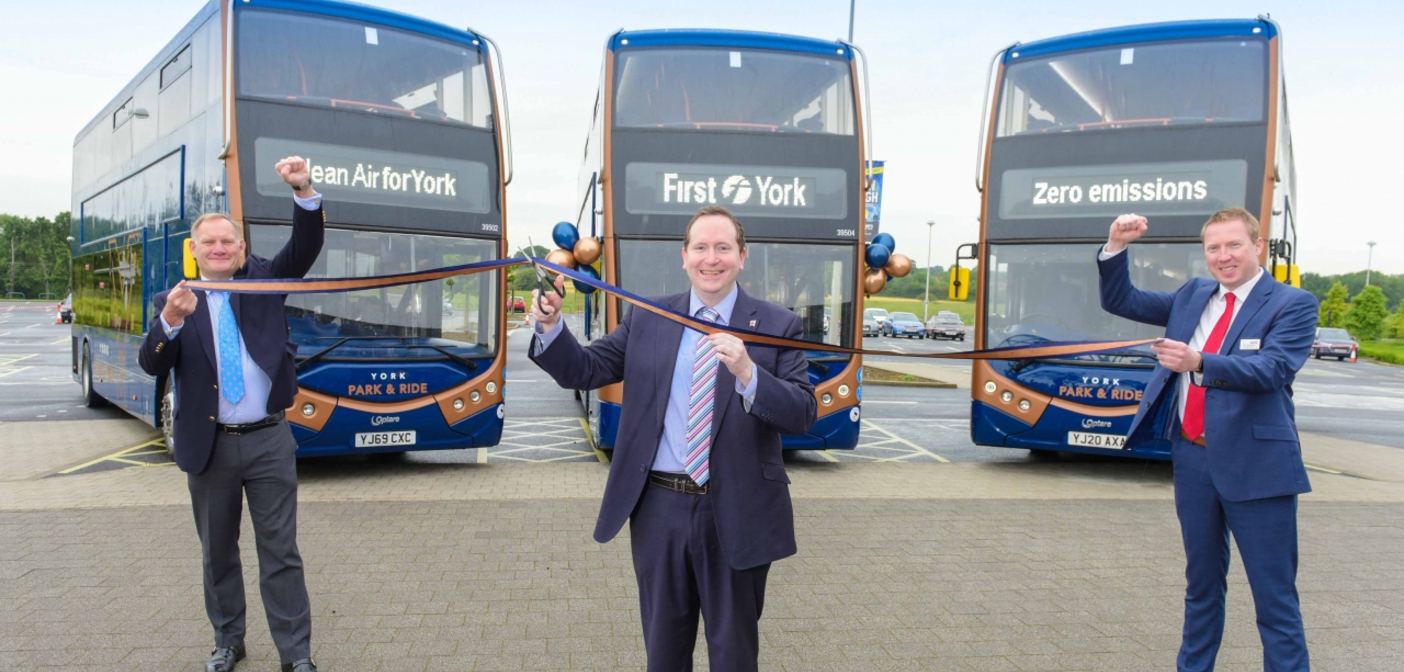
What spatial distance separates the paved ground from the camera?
4289 millimetres

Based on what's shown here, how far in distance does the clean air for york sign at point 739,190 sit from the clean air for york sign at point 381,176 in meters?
1.46

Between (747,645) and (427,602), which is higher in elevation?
(747,645)

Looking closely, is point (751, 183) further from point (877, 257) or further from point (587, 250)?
point (587, 250)

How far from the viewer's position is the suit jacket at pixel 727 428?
282cm

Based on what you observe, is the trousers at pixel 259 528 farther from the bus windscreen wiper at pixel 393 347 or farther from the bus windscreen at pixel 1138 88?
the bus windscreen at pixel 1138 88

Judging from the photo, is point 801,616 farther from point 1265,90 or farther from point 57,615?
point 1265,90

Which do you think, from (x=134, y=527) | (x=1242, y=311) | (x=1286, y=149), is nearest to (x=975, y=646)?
(x=1242, y=311)

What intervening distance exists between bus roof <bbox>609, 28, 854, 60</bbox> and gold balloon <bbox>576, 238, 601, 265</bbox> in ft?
6.46

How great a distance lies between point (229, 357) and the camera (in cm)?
387

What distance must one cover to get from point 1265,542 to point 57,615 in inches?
204

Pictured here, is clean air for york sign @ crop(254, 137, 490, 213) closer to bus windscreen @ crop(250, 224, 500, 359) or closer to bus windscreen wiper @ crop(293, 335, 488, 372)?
bus windscreen @ crop(250, 224, 500, 359)

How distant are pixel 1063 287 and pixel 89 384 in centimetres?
1313

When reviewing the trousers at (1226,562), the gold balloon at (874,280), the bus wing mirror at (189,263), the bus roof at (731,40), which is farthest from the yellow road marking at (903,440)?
the bus wing mirror at (189,263)

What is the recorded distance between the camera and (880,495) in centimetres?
820
